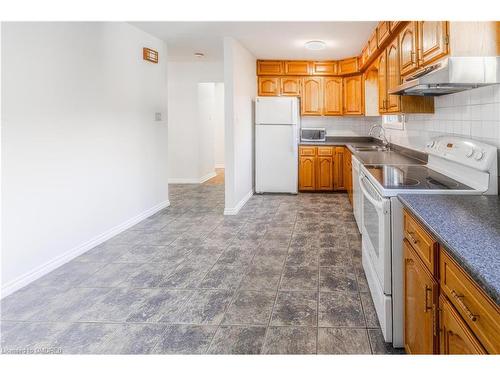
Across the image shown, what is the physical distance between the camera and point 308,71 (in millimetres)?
6543

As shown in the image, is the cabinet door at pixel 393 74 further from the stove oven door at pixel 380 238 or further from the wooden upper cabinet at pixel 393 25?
the stove oven door at pixel 380 238

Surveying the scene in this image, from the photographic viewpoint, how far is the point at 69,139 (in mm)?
3303

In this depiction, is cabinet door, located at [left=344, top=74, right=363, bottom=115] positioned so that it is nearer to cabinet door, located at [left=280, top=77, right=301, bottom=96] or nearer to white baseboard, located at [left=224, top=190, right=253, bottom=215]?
cabinet door, located at [left=280, top=77, right=301, bottom=96]

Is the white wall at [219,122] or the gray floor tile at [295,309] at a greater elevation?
the white wall at [219,122]

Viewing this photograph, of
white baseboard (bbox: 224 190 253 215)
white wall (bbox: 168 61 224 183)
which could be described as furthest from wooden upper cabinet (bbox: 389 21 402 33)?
white wall (bbox: 168 61 224 183)

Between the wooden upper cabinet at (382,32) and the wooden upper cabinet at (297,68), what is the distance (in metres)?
2.49

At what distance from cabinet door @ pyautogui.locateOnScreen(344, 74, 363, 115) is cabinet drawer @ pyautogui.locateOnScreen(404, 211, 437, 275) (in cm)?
512

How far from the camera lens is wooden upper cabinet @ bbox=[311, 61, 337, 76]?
256 inches

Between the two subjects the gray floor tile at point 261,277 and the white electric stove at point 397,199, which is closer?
the white electric stove at point 397,199

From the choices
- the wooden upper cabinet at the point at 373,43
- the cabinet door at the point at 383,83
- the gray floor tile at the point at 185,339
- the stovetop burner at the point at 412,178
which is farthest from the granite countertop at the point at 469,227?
the wooden upper cabinet at the point at 373,43

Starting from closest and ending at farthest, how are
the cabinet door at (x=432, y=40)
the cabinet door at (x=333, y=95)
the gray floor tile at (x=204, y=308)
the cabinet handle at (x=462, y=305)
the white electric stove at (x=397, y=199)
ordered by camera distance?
the cabinet handle at (x=462, y=305) → the white electric stove at (x=397, y=199) → the cabinet door at (x=432, y=40) → the gray floor tile at (x=204, y=308) → the cabinet door at (x=333, y=95)

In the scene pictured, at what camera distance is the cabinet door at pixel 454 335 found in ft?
3.27

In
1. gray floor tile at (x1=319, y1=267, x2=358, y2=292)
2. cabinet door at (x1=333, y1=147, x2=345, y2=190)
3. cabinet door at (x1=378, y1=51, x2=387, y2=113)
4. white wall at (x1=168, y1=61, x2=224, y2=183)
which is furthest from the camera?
white wall at (x1=168, y1=61, x2=224, y2=183)
